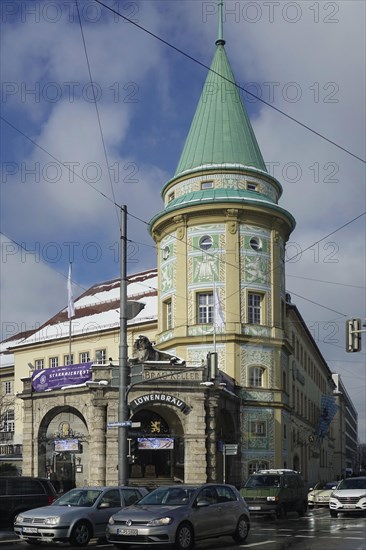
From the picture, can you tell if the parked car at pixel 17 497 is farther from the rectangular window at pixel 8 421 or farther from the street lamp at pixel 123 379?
the rectangular window at pixel 8 421

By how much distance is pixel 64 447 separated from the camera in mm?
44750

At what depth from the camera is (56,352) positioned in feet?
222

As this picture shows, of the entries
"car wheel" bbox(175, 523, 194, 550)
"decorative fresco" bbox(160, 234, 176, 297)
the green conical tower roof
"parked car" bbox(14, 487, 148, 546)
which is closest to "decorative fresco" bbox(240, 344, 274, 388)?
"decorative fresco" bbox(160, 234, 176, 297)

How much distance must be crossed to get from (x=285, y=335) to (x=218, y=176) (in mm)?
10763

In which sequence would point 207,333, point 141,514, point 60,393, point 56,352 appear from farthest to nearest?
point 56,352 < point 207,333 < point 60,393 < point 141,514

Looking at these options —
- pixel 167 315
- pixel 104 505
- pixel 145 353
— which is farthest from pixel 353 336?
pixel 167 315

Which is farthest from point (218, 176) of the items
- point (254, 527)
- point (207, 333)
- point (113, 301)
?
point (254, 527)

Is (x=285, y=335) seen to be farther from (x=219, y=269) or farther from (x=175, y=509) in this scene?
(x=175, y=509)

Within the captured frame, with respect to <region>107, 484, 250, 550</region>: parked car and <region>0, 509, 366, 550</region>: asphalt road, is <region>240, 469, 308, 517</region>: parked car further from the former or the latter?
<region>107, 484, 250, 550</region>: parked car

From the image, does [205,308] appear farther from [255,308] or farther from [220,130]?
[220,130]

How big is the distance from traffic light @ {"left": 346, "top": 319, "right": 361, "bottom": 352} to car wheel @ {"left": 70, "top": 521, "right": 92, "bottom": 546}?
1176cm

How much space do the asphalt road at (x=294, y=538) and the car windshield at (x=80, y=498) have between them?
108 cm

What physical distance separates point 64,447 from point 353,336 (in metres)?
21.5

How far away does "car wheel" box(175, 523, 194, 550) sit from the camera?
1927cm
